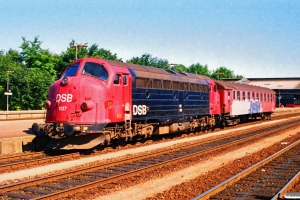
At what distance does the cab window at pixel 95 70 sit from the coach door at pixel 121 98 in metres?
0.64

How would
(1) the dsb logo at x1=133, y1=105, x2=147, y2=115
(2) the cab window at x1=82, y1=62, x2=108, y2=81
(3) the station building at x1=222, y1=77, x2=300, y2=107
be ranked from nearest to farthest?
1. (2) the cab window at x1=82, y1=62, x2=108, y2=81
2. (1) the dsb logo at x1=133, y1=105, x2=147, y2=115
3. (3) the station building at x1=222, y1=77, x2=300, y2=107

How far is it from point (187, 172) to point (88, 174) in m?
3.46

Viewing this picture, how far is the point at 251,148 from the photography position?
66.7ft

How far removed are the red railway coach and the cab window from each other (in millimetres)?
17200

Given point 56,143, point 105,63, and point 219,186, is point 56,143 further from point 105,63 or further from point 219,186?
point 219,186

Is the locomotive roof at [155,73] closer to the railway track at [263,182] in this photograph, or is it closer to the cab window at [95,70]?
the cab window at [95,70]

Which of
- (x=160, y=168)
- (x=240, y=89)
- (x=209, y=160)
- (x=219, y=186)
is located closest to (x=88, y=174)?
(x=160, y=168)

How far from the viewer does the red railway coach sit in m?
33.6

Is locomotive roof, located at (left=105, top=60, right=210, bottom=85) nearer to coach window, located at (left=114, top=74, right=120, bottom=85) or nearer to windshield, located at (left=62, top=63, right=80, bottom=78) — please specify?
coach window, located at (left=114, top=74, right=120, bottom=85)

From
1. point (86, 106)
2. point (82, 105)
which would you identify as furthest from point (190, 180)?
point (82, 105)

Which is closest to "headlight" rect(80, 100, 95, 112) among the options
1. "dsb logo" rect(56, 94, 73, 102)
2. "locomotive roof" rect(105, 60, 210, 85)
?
"dsb logo" rect(56, 94, 73, 102)

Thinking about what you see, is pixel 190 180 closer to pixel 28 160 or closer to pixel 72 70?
pixel 28 160

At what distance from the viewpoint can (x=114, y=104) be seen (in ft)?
59.2

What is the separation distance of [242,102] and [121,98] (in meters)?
21.9
